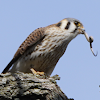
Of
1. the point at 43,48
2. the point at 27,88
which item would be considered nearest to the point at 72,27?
the point at 43,48

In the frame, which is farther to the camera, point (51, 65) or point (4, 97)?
point (51, 65)

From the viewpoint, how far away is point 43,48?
18.9ft

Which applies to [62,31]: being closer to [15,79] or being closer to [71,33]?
[71,33]

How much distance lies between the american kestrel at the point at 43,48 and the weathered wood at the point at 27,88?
0.67 meters

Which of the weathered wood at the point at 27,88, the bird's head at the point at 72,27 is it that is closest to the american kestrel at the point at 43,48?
the bird's head at the point at 72,27

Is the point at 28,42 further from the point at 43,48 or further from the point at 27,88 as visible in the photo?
the point at 27,88

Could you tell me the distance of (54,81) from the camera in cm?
532

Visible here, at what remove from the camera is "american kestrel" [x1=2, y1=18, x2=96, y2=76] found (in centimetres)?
577

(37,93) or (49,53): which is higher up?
(49,53)

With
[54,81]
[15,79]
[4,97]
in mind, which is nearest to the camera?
[4,97]

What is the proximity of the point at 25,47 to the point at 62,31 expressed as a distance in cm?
84

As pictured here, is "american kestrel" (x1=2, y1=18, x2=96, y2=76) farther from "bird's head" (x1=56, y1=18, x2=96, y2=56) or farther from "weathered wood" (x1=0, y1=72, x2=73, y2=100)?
"weathered wood" (x1=0, y1=72, x2=73, y2=100)

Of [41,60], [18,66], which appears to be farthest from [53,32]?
[18,66]

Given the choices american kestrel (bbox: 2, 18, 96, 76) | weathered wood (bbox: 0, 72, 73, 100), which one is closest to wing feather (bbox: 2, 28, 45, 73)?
american kestrel (bbox: 2, 18, 96, 76)
